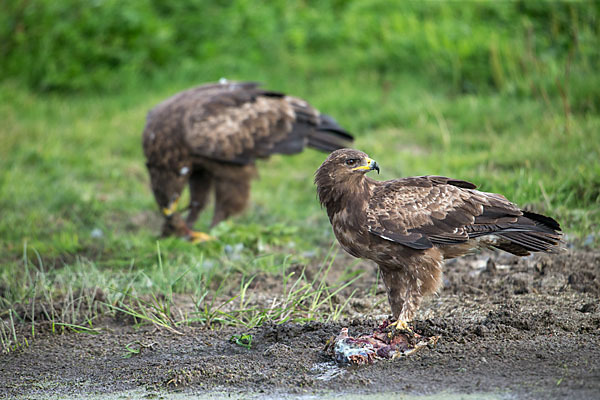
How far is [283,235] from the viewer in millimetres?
6621

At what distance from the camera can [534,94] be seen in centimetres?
902

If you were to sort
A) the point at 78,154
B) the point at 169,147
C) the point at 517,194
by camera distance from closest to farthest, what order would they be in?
the point at 517,194 < the point at 169,147 < the point at 78,154

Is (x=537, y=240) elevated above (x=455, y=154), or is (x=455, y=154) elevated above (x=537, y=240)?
(x=537, y=240)

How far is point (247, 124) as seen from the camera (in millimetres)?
7840

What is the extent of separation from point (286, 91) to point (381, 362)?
7.78 metres

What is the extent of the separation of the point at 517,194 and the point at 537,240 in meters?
2.11

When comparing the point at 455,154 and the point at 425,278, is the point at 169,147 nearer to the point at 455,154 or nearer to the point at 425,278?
the point at 455,154

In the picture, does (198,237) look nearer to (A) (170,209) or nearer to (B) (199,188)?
(A) (170,209)

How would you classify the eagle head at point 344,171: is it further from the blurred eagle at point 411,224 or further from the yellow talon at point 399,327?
the yellow talon at point 399,327

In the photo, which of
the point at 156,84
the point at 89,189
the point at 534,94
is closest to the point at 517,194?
the point at 534,94

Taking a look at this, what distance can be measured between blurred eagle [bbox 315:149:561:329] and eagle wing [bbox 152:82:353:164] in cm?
331

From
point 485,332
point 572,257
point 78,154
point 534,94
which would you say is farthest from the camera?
point 78,154

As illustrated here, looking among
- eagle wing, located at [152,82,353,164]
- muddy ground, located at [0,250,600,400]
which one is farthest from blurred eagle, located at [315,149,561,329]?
eagle wing, located at [152,82,353,164]

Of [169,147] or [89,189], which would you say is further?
[89,189]
